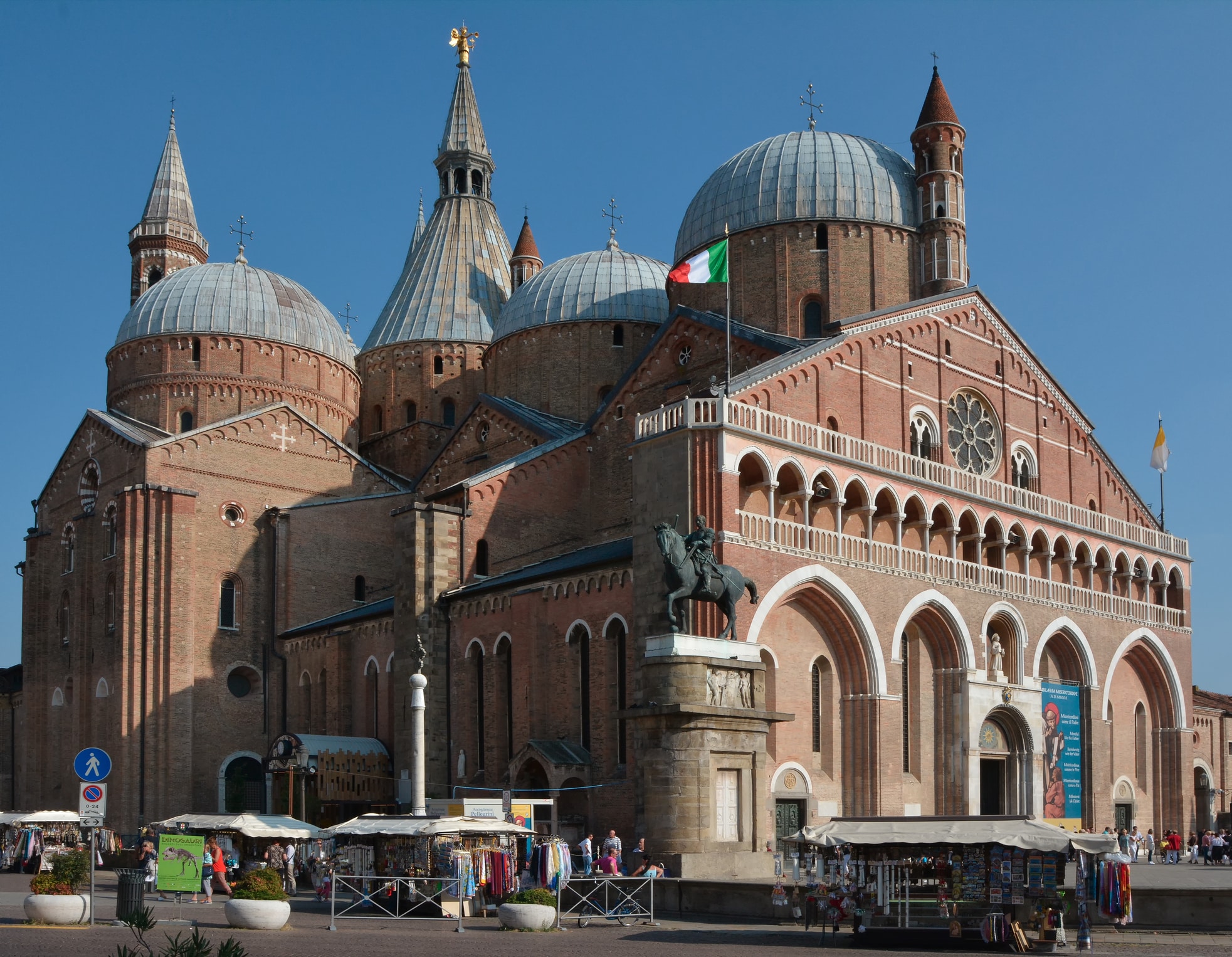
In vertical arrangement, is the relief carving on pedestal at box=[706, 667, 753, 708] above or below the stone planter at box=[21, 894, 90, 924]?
above

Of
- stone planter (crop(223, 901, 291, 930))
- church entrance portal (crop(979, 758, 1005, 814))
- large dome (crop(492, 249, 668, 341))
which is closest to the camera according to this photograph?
stone planter (crop(223, 901, 291, 930))

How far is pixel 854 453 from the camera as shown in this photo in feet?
120

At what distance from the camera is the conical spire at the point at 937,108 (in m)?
45.2

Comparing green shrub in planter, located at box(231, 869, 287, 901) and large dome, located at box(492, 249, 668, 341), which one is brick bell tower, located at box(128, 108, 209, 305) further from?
green shrub in planter, located at box(231, 869, 287, 901)

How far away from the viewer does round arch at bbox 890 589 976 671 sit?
121ft

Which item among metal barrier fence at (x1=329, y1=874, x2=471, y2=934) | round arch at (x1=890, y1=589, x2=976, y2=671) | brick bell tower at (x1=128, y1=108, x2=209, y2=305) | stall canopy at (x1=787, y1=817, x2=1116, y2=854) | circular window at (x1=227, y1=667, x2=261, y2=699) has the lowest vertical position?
metal barrier fence at (x1=329, y1=874, x2=471, y2=934)

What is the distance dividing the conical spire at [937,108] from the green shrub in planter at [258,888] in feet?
106

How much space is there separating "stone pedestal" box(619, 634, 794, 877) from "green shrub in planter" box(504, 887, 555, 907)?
494 centimetres

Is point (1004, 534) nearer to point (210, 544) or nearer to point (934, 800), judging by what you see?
point (934, 800)

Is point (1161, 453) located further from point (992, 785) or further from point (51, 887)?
point (51, 887)

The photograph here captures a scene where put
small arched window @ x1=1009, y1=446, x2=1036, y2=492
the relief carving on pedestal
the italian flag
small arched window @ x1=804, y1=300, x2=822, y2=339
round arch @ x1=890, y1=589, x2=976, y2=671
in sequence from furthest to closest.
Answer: small arched window @ x1=804, y1=300, x2=822, y2=339 < small arched window @ x1=1009, y1=446, x2=1036, y2=492 < round arch @ x1=890, y1=589, x2=976, y2=671 < the italian flag < the relief carving on pedestal

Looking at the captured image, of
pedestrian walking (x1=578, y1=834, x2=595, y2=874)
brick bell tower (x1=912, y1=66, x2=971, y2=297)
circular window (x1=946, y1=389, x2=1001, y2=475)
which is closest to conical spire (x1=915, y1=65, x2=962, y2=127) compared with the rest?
brick bell tower (x1=912, y1=66, x2=971, y2=297)

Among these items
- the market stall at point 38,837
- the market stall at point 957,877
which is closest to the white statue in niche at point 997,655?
the market stall at point 957,877

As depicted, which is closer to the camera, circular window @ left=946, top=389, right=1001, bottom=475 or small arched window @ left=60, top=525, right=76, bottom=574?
circular window @ left=946, top=389, right=1001, bottom=475
